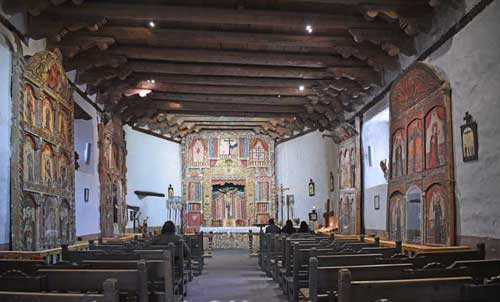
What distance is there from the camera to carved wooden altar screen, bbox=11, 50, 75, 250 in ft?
23.9

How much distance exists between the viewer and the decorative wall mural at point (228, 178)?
21.5 metres

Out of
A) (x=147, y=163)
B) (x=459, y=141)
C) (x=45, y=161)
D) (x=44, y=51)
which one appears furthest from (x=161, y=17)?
(x=147, y=163)

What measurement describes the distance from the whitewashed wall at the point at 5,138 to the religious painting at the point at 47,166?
3.67ft

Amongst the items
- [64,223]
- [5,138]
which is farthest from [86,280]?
[64,223]

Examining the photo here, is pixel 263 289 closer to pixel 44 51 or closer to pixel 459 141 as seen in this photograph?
pixel 459 141

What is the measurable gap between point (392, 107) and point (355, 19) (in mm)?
2449

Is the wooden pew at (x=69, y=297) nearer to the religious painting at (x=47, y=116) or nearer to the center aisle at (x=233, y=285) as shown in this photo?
the center aisle at (x=233, y=285)

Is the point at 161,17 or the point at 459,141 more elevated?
the point at 161,17

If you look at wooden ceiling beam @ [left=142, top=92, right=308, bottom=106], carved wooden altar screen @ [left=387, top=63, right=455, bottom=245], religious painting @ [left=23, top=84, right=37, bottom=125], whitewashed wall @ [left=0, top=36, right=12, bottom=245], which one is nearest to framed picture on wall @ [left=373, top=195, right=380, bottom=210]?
carved wooden altar screen @ [left=387, top=63, right=455, bottom=245]

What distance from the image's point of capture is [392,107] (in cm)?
1057

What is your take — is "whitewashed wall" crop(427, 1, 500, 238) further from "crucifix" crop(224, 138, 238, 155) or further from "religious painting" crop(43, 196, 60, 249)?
"crucifix" crop(224, 138, 238, 155)

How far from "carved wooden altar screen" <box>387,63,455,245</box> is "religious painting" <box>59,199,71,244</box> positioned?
20.1 feet

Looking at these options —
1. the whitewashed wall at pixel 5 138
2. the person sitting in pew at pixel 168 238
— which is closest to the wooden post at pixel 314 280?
the whitewashed wall at pixel 5 138

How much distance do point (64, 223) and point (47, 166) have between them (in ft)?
Answer: 4.15
